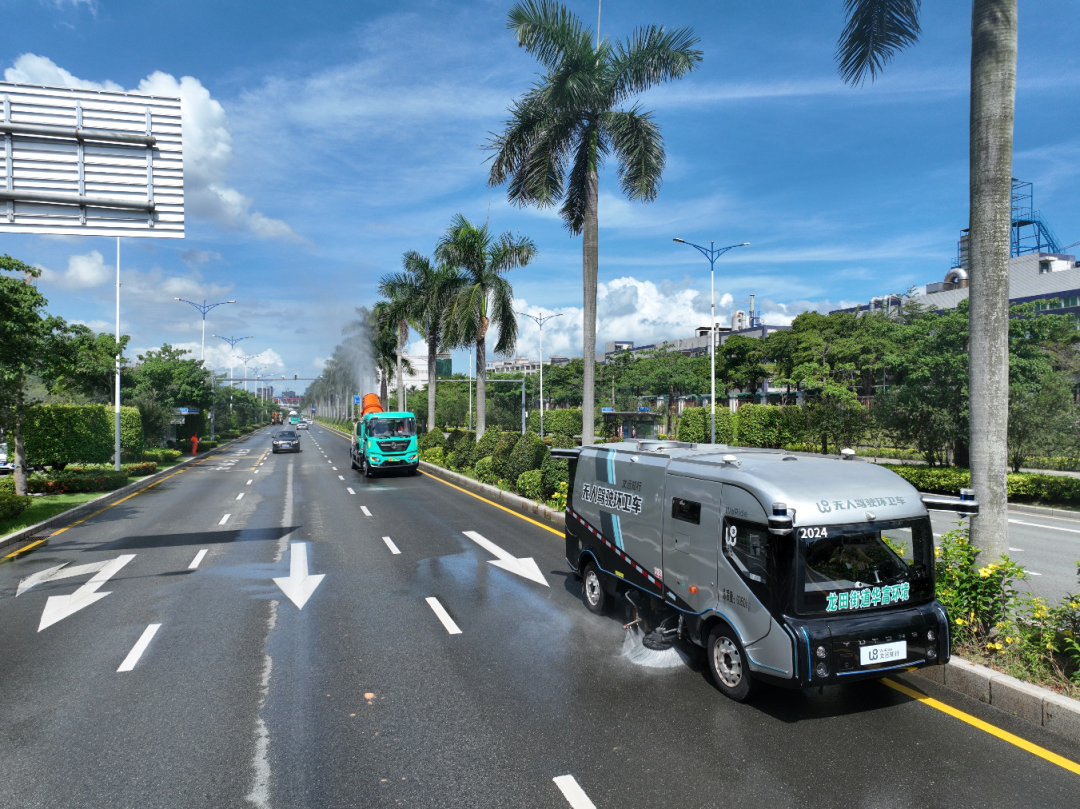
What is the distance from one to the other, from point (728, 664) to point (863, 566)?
1.55 metres

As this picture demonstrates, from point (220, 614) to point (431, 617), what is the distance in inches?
115

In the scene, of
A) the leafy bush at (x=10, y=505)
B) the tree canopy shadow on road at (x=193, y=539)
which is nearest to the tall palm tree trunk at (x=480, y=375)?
the tree canopy shadow on road at (x=193, y=539)

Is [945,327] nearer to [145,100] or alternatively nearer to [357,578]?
[357,578]

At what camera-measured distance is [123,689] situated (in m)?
6.74

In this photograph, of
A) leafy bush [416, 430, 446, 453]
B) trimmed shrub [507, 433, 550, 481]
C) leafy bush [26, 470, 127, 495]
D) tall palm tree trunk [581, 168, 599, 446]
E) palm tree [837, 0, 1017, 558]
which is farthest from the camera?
leafy bush [416, 430, 446, 453]

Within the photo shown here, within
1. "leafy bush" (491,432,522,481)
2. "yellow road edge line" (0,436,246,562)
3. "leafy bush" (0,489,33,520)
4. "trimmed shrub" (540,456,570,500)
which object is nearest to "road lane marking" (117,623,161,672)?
"yellow road edge line" (0,436,246,562)

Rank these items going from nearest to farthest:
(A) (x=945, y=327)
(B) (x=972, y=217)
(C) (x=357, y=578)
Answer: (B) (x=972, y=217) < (C) (x=357, y=578) < (A) (x=945, y=327)

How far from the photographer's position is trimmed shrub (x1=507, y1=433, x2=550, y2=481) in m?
21.2

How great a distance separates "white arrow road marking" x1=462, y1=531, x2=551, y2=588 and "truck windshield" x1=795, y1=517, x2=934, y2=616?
557cm

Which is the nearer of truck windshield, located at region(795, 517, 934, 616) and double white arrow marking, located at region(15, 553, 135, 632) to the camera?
truck windshield, located at region(795, 517, 934, 616)

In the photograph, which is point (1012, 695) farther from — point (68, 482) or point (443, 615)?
point (68, 482)

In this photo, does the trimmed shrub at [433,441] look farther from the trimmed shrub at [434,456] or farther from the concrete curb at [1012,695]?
the concrete curb at [1012,695]

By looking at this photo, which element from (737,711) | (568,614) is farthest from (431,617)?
(737,711)

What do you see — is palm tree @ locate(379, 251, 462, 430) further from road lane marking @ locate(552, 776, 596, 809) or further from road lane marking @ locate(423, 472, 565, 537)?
road lane marking @ locate(552, 776, 596, 809)
